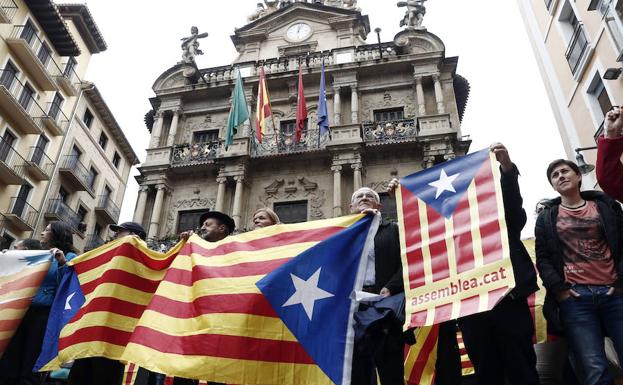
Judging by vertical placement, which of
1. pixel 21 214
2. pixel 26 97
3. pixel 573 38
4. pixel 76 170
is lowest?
pixel 21 214

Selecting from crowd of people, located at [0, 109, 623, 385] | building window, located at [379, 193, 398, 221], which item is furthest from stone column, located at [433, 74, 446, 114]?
crowd of people, located at [0, 109, 623, 385]

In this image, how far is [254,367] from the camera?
12.2ft

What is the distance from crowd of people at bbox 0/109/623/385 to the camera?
3.32 meters

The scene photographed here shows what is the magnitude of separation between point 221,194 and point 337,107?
5.46m

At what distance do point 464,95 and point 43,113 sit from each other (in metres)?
20.6

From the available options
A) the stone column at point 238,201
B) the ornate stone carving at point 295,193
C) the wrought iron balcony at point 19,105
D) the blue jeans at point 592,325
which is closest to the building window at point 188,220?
the stone column at point 238,201

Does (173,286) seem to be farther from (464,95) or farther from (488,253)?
(464,95)

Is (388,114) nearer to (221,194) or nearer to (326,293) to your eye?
(221,194)

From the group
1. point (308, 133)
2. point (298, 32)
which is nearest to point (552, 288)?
point (308, 133)

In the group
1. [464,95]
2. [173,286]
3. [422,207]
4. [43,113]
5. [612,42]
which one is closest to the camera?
[422,207]

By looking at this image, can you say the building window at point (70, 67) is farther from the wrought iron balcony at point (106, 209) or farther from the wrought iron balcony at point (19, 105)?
the wrought iron balcony at point (106, 209)

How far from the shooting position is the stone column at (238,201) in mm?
15594

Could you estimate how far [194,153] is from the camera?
17547mm

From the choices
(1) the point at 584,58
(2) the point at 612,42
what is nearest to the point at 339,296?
(2) the point at 612,42
